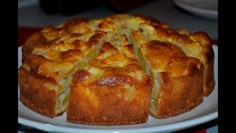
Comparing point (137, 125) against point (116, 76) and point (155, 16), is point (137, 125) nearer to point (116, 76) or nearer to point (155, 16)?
point (116, 76)

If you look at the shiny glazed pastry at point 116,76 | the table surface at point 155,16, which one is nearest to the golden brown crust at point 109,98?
the shiny glazed pastry at point 116,76

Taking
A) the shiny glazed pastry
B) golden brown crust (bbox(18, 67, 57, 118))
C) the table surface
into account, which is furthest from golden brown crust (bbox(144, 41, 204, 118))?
the table surface

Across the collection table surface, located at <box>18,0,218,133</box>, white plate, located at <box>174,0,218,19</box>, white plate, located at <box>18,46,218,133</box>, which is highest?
white plate, located at <box>18,46,218,133</box>

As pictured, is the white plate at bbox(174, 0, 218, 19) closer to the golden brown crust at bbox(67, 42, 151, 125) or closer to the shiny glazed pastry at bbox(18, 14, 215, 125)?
the shiny glazed pastry at bbox(18, 14, 215, 125)

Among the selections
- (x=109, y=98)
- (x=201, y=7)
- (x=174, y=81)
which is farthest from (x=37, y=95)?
(x=201, y=7)

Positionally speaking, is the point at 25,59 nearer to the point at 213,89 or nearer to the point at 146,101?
the point at 146,101

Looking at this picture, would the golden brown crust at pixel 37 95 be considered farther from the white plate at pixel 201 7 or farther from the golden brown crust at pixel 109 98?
the white plate at pixel 201 7
